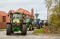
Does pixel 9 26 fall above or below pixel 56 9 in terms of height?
below

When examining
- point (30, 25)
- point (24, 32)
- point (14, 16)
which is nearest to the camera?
point (24, 32)

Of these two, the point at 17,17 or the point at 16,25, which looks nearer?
the point at 16,25

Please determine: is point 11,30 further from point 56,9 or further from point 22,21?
point 56,9

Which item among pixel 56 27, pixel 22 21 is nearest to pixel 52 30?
pixel 56 27

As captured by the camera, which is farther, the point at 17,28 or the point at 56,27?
the point at 56,27

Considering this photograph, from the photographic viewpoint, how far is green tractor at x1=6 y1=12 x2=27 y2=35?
1277 inches

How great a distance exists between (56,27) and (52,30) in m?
0.91

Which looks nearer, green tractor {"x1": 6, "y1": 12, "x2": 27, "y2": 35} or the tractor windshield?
green tractor {"x1": 6, "y1": 12, "x2": 27, "y2": 35}

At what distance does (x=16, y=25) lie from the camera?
33.2 m

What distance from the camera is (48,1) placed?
38.4 m

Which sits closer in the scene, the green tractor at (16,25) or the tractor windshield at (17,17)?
the green tractor at (16,25)

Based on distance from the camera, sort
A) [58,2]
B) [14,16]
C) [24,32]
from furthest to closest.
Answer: [58,2], [14,16], [24,32]

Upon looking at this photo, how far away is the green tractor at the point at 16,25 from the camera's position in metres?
32.4

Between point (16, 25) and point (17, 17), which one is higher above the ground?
point (17, 17)
